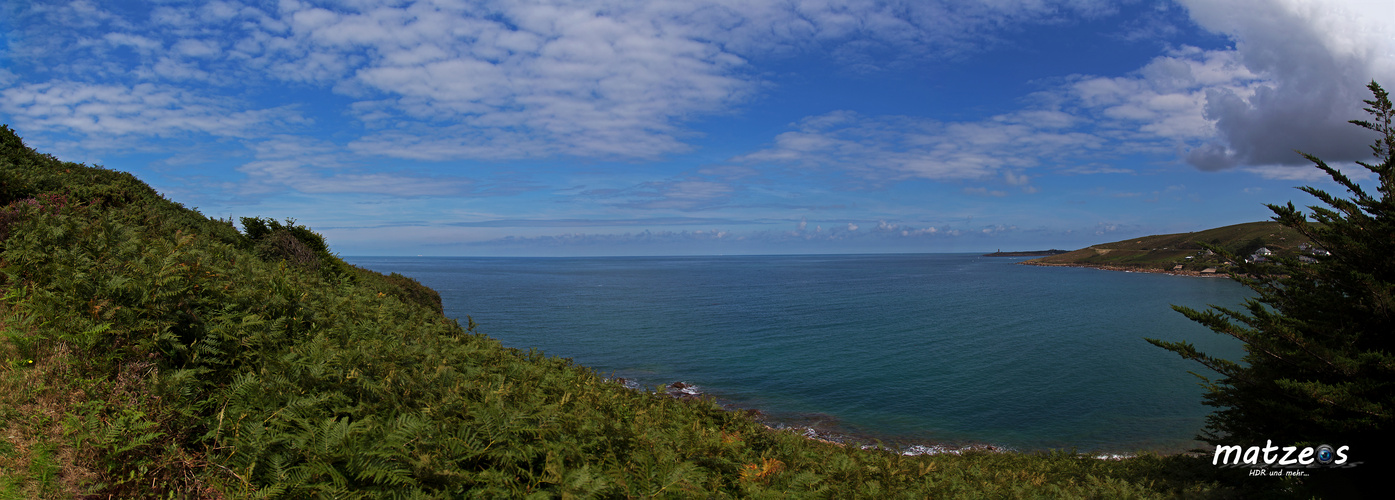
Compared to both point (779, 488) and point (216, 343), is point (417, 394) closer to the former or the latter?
point (216, 343)

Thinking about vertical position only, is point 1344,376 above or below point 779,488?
above

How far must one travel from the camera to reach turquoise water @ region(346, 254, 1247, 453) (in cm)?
3219

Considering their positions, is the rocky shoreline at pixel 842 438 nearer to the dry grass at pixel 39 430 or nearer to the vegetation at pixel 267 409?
the vegetation at pixel 267 409

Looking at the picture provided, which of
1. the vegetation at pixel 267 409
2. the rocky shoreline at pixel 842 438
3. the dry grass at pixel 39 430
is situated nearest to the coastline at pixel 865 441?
the rocky shoreline at pixel 842 438

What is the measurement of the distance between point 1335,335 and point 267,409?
17874 mm

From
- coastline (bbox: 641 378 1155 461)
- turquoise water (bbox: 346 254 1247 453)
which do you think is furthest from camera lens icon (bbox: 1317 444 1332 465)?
turquoise water (bbox: 346 254 1247 453)

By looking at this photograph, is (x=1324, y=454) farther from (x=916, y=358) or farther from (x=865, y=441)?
(x=916, y=358)

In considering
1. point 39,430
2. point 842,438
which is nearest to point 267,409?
point 39,430

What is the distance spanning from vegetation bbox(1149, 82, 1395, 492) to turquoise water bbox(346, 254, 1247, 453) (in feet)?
61.8

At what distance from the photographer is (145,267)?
23.6ft

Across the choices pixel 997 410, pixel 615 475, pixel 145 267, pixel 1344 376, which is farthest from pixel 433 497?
pixel 997 410

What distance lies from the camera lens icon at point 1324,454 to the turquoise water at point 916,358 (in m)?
19.2

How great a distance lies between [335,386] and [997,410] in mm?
36805

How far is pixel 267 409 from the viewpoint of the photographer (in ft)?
18.4
